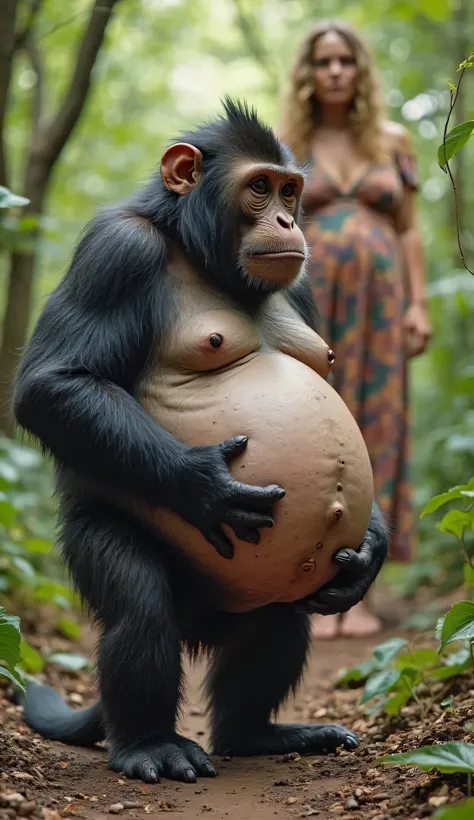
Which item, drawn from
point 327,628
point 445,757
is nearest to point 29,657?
point 445,757

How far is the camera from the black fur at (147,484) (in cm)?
287

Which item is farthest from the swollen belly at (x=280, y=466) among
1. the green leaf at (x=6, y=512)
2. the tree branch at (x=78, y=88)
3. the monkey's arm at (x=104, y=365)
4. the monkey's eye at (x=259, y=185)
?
the tree branch at (x=78, y=88)

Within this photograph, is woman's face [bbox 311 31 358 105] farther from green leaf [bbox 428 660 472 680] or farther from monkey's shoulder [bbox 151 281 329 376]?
green leaf [bbox 428 660 472 680]

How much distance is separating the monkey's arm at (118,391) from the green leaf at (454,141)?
0.91 m

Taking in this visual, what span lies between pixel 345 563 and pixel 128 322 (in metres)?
0.95

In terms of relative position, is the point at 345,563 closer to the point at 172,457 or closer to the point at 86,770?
the point at 172,457

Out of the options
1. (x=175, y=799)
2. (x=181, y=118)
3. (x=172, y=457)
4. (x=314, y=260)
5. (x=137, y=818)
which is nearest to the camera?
(x=137, y=818)

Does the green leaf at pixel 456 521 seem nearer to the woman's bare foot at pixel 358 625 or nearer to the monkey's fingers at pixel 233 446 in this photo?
the monkey's fingers at pixel 233 446

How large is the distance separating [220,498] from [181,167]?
1102 mm

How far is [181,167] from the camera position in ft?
10.6

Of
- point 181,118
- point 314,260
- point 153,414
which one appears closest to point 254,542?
point 153,414

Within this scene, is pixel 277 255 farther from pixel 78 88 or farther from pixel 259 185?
pixel 78 88

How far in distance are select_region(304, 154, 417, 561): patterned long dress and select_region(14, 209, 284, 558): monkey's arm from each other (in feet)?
9.51

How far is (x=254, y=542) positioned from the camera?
2818 millimetres
